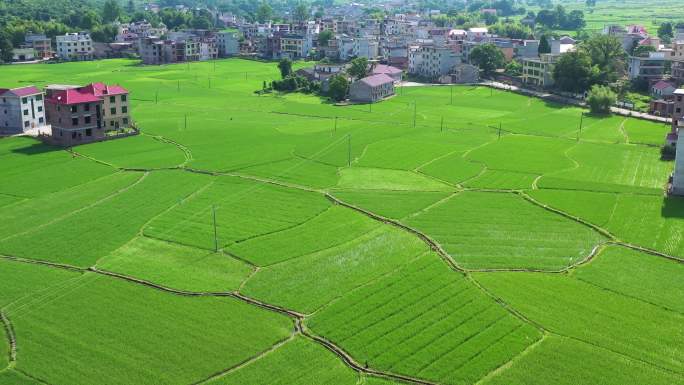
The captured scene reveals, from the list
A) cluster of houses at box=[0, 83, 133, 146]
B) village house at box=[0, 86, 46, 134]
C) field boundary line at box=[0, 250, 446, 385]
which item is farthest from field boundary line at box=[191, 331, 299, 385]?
village house at box=[0, 86, 46, 134]

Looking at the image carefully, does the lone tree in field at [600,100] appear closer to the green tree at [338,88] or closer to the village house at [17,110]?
the green tree at [338,88]

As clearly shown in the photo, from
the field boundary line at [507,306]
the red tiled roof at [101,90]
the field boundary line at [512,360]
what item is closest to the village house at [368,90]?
the red tiled roof at [101,90]

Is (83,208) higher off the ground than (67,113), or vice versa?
(67,113)

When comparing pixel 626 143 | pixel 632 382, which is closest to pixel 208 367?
pixel 632 382

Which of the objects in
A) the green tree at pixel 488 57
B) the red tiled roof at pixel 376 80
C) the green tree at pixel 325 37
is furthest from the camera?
the green tree at pixel 325 37

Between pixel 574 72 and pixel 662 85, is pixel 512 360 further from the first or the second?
pixel 662 85

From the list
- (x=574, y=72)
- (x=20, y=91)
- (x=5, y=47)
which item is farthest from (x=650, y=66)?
(x=5, y=47)
